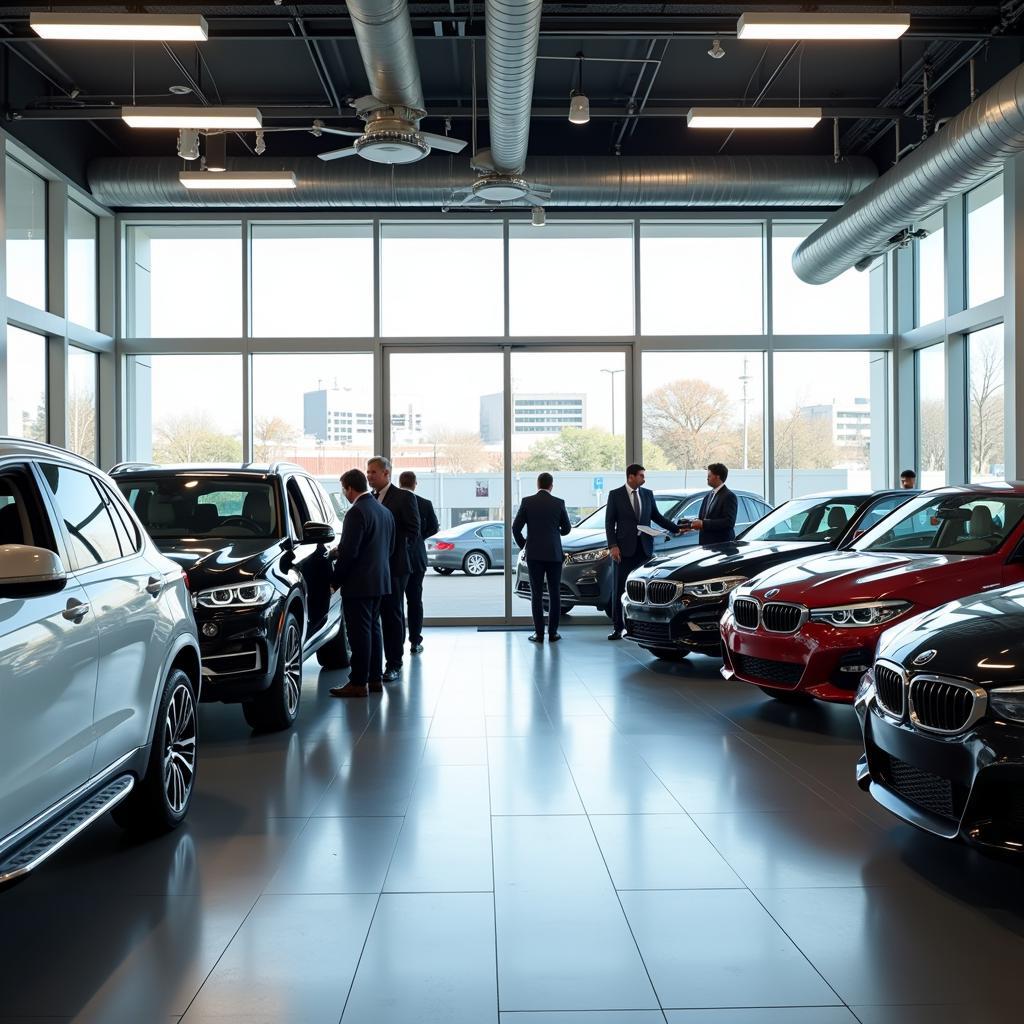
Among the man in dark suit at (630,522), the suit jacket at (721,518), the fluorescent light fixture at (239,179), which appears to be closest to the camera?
the fluorescent light fixture at (239,179)

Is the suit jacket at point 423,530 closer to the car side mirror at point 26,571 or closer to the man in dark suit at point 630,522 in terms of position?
the man in dark suit at point 630,522

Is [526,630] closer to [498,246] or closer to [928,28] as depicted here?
[498,246]

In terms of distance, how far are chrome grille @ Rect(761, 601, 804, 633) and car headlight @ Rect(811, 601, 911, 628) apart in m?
0.11

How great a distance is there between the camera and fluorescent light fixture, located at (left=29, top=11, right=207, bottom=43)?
23.6 feet

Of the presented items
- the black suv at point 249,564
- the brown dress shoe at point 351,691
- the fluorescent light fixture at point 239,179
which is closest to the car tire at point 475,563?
the fluorescent light fixture at point 239,179

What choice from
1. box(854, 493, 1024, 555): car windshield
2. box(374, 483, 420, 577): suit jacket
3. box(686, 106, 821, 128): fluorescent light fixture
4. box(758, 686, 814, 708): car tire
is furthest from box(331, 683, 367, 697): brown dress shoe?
box(686, 106, 821, 128): fluorescent light fixture

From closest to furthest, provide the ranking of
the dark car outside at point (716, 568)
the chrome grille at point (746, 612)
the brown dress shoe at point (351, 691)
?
the chrome grille at point (746, 612)
the brown dress shoe at point (351, 691)
the dark car outside at point (716, 568)

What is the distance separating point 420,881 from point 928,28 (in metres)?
8.47

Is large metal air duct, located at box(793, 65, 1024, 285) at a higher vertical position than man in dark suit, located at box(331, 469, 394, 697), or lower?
higher

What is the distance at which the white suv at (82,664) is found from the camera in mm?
2928

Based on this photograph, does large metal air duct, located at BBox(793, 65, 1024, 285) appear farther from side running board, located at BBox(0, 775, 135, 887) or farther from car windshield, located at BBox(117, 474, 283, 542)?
side running board, located at BBox(0, 775, 135, 887)

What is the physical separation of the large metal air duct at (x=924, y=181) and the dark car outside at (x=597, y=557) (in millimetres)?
2921

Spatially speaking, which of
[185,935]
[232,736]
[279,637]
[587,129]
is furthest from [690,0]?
[185,935]

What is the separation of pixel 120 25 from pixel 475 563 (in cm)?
775
